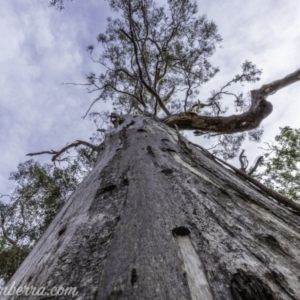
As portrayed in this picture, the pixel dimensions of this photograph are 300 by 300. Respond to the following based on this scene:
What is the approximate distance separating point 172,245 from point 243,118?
3.20 m

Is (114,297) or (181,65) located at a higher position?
(181,65)

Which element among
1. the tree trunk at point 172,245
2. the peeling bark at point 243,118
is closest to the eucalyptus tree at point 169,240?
the tree trunk at point 172,245

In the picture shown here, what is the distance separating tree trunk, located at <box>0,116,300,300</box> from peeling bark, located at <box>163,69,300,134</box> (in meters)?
2.49

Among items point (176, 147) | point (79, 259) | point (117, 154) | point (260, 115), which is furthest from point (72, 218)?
point (260, 115)

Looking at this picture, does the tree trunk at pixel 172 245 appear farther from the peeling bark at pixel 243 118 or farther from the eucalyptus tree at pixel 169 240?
the peeling bark at pixel 243 118

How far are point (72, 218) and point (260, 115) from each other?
10.0 ft

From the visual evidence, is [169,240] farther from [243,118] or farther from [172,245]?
[243,118]

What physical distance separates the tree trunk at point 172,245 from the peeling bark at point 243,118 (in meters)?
2.49

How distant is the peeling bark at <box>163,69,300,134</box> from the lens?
11.8 ft

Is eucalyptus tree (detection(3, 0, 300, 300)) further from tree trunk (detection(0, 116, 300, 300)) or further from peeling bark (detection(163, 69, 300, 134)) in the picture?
peeling bark (detection(163, 69, 300, 134))

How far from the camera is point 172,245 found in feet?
2.60

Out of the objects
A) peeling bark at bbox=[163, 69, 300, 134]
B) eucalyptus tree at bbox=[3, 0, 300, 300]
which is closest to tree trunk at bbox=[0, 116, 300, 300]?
eucalyptus tree at bbox=[3, 0, 300, 300]

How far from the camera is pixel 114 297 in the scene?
2.08 feet

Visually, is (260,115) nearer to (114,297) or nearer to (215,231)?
(215,231)
